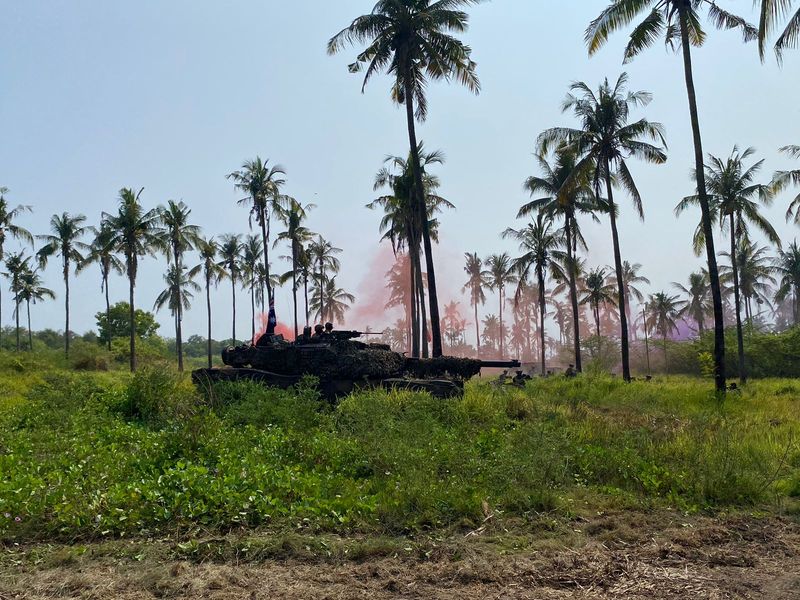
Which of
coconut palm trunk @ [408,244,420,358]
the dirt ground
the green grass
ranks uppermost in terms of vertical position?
coconut palm trunk @ [408,244,420,358]

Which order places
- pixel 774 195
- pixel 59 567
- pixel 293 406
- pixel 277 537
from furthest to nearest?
pixel 774 195 < pixel 293 406 < pixel 277 537 < pixel 59 567

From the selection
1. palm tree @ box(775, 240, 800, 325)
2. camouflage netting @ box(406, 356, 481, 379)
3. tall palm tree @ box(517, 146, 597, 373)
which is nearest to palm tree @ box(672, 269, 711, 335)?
palm tree @ box(775, 240, 800, 325)

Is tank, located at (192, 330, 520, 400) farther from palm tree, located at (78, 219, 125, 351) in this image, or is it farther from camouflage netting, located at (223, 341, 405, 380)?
palm tree, located at (78, 219, 125, 351)

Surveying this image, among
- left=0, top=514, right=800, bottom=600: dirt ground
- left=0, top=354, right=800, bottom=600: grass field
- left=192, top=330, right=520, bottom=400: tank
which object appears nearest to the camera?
left=0, top=514, right=800, bottom=600: dirt ground

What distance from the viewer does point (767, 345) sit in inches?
1369

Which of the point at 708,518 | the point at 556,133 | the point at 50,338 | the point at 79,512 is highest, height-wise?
the point at 556,133

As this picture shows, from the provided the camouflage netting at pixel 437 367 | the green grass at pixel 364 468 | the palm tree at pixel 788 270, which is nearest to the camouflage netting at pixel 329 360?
the camouflage netting at pixel 437 367

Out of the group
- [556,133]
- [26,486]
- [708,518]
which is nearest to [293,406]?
[26,486]

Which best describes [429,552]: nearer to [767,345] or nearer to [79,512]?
[79,512]

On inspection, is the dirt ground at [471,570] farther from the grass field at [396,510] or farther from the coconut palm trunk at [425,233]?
the coconut palm trunk at [425,233]

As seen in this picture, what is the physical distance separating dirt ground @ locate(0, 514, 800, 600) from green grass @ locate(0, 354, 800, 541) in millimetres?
555

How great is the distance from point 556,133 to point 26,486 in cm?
2208

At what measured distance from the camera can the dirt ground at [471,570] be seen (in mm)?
4484

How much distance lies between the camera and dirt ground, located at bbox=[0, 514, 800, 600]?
4484 mm
